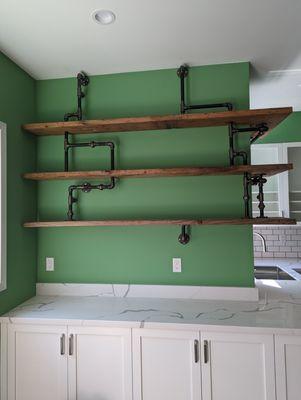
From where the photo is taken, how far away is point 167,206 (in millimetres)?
2205

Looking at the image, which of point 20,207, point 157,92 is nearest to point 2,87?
point 20,207

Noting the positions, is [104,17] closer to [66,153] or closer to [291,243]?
[66,153]

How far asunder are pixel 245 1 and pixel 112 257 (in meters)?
1.87

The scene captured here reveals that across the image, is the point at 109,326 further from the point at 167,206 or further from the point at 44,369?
the point at 167,206

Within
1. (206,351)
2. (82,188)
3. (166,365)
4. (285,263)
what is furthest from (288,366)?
(285,263)

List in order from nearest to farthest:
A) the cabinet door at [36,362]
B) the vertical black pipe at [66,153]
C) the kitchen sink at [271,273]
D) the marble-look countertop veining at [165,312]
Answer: the marble-look countertop veining at [165,312], the cabinet door at [36,362], the vertical black pipe at [66,153], the kitchen sink at [271,273]

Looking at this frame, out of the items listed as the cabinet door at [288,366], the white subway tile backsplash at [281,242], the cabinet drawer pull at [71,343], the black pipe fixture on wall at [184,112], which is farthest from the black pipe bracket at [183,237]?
the white subway tile backsplash at [281,242]

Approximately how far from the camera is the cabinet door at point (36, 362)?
1.79m

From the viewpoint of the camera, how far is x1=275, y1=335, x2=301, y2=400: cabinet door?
5.19ft

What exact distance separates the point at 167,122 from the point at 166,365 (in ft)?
5.16

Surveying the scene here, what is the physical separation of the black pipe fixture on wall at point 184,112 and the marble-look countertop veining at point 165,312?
50 cm

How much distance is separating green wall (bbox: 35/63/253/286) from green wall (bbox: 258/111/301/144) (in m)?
1.75

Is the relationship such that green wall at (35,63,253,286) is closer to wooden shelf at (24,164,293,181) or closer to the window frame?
wooden shelf at (24,164,293,181)

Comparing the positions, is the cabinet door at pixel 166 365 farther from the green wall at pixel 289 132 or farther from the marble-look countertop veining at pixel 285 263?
the green wall at pixel 289 132
